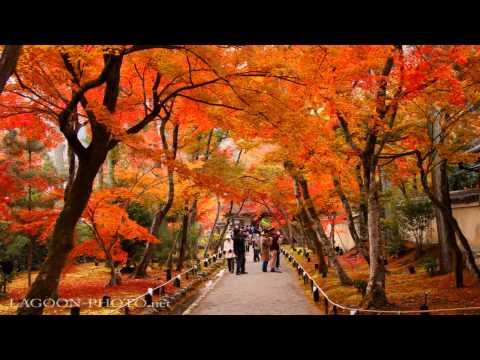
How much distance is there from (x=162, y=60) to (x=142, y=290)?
7967mm

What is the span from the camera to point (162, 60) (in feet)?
38.1

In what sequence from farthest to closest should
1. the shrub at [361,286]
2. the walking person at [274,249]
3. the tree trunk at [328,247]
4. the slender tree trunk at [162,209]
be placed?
the walking person at [274,249] < the slender tree trunk at [162,209] < the tree trunk at [328,247] < the shrub at [361,286]

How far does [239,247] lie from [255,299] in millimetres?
6563

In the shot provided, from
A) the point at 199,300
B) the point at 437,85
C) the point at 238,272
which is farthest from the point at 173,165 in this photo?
the point at 238,272

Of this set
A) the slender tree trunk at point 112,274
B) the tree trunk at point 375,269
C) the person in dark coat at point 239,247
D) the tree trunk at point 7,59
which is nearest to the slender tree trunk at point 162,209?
the slender tree trunk at point 112,274

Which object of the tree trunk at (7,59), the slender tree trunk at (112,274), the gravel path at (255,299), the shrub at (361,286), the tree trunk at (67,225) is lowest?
the gravel path at (255,299)

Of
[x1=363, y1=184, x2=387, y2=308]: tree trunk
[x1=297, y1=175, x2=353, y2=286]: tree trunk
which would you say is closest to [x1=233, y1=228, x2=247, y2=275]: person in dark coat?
[x1=297, y1=175, x2=353, y2=286]: tree trunk

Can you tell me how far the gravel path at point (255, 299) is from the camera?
11.5 meters

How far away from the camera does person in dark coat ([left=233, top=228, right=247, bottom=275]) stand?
19.1 metres

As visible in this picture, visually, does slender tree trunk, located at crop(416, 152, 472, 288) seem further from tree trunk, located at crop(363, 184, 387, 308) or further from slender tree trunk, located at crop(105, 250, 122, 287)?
slender tree trunk, located at crop(105, 250, 122, 287)

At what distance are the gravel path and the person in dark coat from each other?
1567mm

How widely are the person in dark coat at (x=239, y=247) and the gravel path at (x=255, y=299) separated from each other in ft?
5.14

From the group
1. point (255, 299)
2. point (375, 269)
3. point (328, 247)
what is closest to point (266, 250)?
point (328, 247)

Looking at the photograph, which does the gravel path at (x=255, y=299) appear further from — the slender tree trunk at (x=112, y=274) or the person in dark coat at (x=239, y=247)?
the slender tree trunk at (x=112, y=274)
